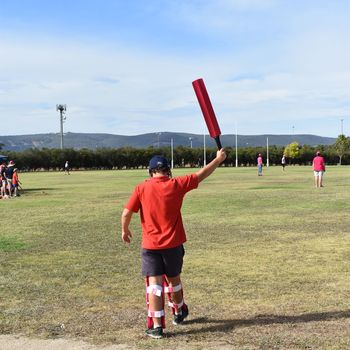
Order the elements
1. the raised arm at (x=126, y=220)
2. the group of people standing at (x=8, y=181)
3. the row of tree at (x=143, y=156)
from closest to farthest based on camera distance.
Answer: the raised arm at (x=126, y=220) → the group of people standing at (x=8, y=181) → the row of tree at (x=143, y=156)

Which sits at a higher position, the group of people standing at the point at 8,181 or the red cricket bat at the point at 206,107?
the red cricket bat at the point at 206,107

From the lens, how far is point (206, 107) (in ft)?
17.5

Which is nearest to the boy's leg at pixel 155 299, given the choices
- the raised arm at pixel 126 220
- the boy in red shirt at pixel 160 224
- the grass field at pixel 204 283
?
the boy in red shirt at pixel 160 224

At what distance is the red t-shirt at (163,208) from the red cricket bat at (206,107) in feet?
1.70

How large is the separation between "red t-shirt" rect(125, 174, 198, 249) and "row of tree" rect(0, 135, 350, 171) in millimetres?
81116

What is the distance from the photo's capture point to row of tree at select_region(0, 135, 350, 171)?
291 feet

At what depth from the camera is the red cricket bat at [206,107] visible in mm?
5337

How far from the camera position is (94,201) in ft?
72.9

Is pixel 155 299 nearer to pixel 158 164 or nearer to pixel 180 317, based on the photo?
pixel 180 317

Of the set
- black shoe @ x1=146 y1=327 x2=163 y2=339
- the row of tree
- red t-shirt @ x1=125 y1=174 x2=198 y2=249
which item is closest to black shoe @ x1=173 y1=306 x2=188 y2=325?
black shoe @ x1=146 y1=327 x2=163 y2=339

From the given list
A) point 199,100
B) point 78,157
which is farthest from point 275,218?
point 78,157

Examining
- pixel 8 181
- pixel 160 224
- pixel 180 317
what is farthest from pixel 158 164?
pixel 8 181

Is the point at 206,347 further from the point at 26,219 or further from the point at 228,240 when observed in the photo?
the point at 26,219

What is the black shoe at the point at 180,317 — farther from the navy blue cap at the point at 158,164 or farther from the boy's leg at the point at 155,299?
the navy blue cap at the point at 158,164
